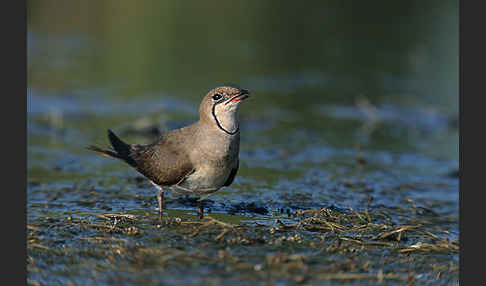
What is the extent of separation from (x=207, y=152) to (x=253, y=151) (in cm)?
358

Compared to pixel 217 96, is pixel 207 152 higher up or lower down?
lower down

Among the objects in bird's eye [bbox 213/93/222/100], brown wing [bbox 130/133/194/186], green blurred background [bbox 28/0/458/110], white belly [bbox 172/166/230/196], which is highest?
green blurred background [bbox 28/0/458/110]

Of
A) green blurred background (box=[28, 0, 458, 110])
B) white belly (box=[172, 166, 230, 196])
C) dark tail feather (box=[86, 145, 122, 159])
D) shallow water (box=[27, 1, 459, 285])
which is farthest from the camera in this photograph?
green blurred background (box=[28, 0, 458, 110])

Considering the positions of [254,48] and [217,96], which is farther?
[254,48]

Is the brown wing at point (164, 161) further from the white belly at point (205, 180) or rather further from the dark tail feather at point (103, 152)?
the dark tail feather at point (103, 152)

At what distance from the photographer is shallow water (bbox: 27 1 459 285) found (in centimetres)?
555

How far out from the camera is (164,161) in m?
6.88

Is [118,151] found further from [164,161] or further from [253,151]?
[253,151]

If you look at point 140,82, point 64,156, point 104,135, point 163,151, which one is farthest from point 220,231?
point 140,82

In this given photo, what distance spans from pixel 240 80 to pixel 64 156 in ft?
16.7

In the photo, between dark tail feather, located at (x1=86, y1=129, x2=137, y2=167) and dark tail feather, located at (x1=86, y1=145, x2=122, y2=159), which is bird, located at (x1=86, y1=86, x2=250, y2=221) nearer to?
dark tail feather, located at (x1=86, y1=129, x2=137, y2=167)

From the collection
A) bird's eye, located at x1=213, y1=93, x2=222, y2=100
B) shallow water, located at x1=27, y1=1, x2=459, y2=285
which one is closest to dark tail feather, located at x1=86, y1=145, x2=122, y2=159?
shallow water, located at x1=27, y1=1, x2=459, y2=285

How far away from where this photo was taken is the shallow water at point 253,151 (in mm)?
5551

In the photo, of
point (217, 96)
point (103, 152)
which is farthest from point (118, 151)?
point (217, 96)
